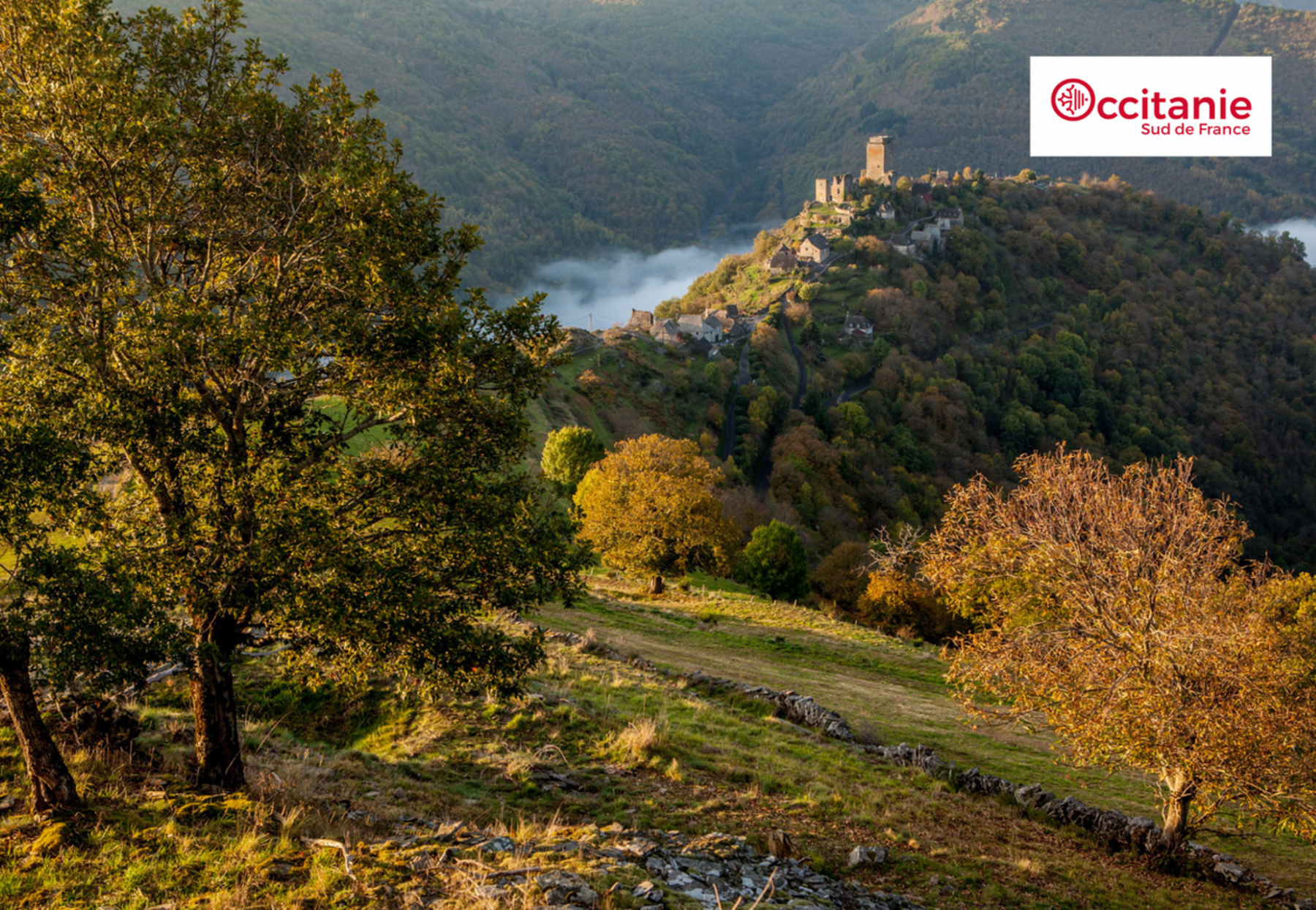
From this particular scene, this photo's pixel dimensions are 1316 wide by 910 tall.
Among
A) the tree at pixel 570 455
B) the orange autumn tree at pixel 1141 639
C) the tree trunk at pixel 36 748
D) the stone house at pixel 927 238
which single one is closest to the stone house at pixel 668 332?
the tree at pixel 570 455

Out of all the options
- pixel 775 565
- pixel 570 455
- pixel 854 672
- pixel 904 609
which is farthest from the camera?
pixel 570 455

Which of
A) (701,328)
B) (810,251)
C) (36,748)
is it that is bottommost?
(36,748)

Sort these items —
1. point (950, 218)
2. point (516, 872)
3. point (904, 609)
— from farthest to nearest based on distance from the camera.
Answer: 1. point (950, 218)
2. point (904, 609)
3. point (516, 872)

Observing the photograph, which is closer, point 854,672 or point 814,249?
point 854,672

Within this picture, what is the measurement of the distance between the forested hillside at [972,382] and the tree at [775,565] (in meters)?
14.8

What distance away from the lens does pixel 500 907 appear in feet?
25.6

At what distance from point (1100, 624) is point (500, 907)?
1114 cm

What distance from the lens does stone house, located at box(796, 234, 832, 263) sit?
555 ft

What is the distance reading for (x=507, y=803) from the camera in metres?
12.5

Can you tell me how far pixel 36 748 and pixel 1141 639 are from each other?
1552cm

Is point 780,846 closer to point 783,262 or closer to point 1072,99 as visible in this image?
point 1072,99

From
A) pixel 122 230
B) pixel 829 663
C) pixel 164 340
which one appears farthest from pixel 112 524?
pixel 829 663

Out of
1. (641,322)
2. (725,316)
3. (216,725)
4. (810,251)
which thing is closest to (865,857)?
(216,725)

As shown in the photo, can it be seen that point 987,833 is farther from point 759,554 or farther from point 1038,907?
point 759,554
